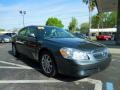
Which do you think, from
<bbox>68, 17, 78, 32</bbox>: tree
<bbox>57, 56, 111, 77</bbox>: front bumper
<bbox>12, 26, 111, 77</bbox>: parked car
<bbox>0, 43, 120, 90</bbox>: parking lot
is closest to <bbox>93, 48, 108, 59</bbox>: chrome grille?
<bbox>12, 26, 111, 77</bbox>: parked car

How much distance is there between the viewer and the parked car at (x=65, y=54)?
677cm

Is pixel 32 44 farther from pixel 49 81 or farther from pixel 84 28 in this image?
pixel 84 28

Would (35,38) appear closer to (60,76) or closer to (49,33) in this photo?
(49,33)

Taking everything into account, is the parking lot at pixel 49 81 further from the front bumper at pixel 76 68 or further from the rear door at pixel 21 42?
the rear door at pixel 21 42

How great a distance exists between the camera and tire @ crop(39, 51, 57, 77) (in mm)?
7449

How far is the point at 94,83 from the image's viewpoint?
693 centimetres

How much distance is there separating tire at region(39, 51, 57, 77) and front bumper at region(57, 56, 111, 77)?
36 cm

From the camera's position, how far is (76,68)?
670 centimetres

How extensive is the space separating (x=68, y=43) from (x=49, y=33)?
1.57 meters

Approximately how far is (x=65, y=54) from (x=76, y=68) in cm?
51

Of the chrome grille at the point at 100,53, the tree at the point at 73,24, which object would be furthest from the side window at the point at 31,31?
the tree at the point at 73,24

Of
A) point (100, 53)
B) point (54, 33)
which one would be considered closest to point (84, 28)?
point (54, 33)

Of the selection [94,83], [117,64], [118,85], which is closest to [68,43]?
[94,83]

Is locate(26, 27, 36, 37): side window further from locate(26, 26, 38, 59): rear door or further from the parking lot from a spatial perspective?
the parking lot
